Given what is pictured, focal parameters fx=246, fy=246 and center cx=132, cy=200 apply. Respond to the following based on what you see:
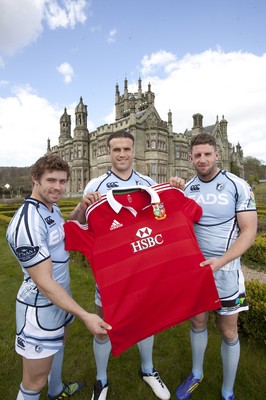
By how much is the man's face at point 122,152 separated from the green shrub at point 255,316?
3.38 meters

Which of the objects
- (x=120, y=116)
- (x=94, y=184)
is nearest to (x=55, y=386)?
(x=94, y=184)

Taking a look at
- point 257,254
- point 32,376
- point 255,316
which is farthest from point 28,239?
point 257,254

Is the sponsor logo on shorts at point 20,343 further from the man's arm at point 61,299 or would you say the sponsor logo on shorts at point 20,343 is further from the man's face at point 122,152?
the man's face at point 122,152

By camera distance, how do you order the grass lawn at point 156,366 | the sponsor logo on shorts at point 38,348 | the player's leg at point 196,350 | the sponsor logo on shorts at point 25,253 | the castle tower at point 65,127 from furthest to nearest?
1. the castle tower at point 65,127
2. the grass lawn at point 156,366
3. the player's leg at point 196,350
4. the sponsor logo on shorts at point 38,348
5. the sponsor logo on shorts at point 25,253

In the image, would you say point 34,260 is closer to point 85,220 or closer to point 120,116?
point 85,220

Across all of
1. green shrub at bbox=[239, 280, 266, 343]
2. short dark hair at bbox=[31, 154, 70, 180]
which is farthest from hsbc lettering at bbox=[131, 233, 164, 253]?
green shrub at bbox=[239, 280, 266, 343]

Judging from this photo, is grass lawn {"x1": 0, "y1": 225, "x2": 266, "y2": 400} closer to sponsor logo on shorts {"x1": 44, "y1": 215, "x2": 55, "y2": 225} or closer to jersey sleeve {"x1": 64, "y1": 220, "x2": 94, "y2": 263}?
jersey sleeve {"x1": 64, "y1": 220, "x2": 94, "y2": 263}

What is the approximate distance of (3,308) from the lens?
20.2 ft

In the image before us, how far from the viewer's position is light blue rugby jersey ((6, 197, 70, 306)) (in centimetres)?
223

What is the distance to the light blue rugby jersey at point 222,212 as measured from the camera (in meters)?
3.17

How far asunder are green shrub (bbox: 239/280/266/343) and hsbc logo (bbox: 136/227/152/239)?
295 cm

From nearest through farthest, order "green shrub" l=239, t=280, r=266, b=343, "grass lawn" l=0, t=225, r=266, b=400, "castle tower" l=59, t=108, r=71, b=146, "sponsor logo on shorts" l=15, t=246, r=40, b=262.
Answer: "sponsor logo on shorts" l=15, t=246, r=40, b=262
"grass lawn" l=0, t=225, r=266, b=400
"green shrub" l=239, t=280, r=266, b=343
"castle tower" l=59, t=108, r=71, b=146

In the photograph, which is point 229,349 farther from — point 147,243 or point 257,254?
point 257,254

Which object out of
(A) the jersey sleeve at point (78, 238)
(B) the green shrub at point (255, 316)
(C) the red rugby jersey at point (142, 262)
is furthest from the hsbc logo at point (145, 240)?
(B) the green shrub at point (255, 316)
